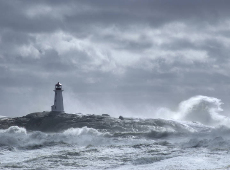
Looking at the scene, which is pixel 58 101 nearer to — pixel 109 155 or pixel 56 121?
pixel 56 121

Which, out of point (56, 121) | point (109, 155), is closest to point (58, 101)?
point (56, 121)

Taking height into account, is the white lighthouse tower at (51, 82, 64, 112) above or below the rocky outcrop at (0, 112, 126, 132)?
above

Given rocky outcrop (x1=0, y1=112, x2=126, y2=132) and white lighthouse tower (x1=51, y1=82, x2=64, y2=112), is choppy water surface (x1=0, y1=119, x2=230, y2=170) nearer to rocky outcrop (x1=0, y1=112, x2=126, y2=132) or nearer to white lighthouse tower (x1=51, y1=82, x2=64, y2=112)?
rocky outcrop (x1=0, y1=112, x2=126, y2=132)

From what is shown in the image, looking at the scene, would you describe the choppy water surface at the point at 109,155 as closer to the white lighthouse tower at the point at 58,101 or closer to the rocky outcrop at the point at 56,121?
the rocky outcrop at the point at 56,121

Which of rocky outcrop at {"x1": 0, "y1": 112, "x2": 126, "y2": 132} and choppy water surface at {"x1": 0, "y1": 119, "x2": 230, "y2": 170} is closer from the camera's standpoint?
choppy water surface at {"x1": 0, "y1": 119, "x2": 230, "y2": 170}

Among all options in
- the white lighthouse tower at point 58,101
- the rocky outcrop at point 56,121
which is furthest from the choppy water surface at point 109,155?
the white lighthouse tower at point 58,101

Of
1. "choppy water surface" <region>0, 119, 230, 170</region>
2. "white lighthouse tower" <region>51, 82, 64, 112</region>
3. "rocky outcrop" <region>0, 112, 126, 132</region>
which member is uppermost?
"white lighthouse tower" <region>51, 82, 64, 112</region>

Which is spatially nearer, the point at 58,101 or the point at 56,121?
the point at 56,121

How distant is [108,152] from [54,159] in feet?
12.2

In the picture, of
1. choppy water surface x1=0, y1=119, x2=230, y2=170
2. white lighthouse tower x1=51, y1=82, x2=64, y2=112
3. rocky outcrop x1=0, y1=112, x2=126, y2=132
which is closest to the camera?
choppy water surface x1=0, y1=119, x2=230, y2=170

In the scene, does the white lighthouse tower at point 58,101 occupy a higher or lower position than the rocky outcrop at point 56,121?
higher

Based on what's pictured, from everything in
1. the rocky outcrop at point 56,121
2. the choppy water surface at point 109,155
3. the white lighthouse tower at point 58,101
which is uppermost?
the white lighthouse tower at point 58,101

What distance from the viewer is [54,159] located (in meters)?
17.8

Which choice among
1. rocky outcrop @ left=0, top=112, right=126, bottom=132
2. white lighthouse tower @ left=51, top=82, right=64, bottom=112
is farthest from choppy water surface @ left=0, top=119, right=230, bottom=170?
white lighthouse tower @ left=51, top=82, right=64, bottom=112
